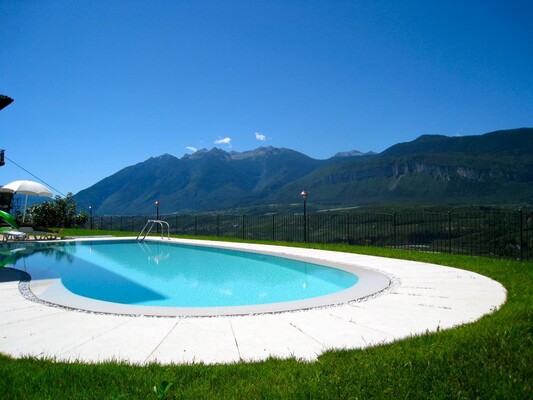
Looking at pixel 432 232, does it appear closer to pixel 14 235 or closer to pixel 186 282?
pixel 186 282

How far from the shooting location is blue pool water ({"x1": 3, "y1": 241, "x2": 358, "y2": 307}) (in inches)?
261

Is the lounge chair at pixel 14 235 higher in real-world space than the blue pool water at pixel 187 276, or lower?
higher

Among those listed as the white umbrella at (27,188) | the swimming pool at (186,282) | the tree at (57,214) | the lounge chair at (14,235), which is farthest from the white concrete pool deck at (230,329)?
the tree at (57,214)

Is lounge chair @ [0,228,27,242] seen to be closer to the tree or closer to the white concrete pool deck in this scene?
the tree

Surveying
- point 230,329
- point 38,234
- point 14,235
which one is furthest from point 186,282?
point 38,234

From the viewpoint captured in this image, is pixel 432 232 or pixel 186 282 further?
pixel 432 232

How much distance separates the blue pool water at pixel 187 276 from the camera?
663 centimetres

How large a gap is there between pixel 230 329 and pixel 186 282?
4.60 m

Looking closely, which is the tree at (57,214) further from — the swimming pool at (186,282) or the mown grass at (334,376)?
the mown grass at (334,376)

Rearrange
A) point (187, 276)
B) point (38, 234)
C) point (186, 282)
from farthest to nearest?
point (38, 234)
point (187, 276)
point (186, 282)

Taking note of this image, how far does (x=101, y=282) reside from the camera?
26.5ft

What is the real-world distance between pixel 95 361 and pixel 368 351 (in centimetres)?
217

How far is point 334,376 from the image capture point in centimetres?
252

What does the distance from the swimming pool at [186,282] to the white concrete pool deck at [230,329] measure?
0.43 meters
